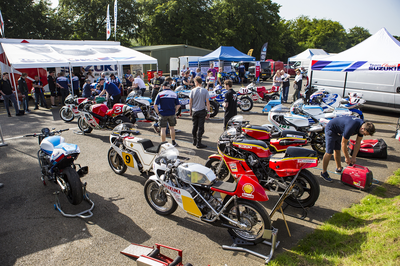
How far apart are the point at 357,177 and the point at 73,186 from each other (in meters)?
5.15

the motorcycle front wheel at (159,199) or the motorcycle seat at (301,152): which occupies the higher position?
the motorcycle seat at (301,152)

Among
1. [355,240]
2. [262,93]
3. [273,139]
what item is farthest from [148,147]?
[262,93]

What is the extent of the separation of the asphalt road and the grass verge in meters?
0.20

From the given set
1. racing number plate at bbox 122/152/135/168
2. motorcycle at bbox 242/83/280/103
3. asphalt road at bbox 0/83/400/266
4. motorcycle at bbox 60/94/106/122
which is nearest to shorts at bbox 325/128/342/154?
asphalt road at bbox 0/83/400/266

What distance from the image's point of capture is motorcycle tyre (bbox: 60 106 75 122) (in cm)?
1043

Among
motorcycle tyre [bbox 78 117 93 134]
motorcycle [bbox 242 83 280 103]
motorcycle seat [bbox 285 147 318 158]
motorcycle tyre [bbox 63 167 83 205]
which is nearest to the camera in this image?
motorcycle seat [bbox 285 147 318 158]

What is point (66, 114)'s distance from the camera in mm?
10477

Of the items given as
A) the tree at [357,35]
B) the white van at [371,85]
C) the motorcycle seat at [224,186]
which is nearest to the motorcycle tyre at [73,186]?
the motorcycle seat at [224,186]

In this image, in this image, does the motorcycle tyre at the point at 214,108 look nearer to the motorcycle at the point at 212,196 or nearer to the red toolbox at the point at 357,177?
the red toolbox at the point at 357,177

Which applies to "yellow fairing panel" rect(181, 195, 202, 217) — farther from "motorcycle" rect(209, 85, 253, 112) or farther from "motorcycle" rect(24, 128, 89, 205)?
"motorcycle" rect(209, 85, 253, 112)

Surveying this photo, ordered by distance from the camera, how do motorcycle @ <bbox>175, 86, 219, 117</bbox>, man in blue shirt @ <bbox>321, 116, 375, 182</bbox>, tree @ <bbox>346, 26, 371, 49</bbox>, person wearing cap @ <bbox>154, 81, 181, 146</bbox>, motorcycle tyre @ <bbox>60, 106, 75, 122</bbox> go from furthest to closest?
tree @ <bbox>346, 26, 371, 49</bbox>
motorcycle @ <bbox>175, 86, 219, 117</bbox>
motorcycle tyre @ <bbox>60, 106, 75, 122</bbox>
person wearing cap @ <bbox>154, 81, 181, 146</bbox>
man in blue shirt @ <bbox>321, 116, 375, 182</bbox>

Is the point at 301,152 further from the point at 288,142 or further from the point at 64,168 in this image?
the point at 64,168

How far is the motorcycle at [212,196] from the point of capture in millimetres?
3242

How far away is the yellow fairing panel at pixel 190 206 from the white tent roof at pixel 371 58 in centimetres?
812
